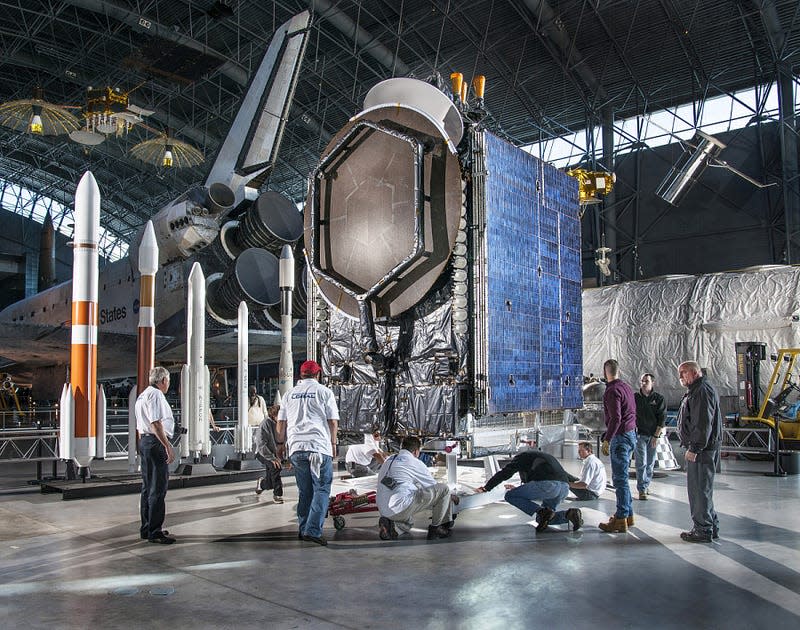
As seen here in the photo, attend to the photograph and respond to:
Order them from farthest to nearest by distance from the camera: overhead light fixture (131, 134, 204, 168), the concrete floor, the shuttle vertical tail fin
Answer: overhead light fixture (131, 134, 204, 168) < the shuttle vertical tail fin < the concrete floor

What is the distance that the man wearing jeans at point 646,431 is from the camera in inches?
347

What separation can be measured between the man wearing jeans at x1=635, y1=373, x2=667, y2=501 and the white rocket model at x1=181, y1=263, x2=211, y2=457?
23.7ft

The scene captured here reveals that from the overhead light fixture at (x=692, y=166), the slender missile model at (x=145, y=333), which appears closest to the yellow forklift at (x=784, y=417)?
the overhead light fixture at (x=692, y=166)

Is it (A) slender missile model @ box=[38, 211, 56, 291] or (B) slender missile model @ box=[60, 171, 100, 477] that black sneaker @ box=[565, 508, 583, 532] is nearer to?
(B) slender missile model @ box=[60, 171, 100, 477]

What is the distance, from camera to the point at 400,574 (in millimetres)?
5062

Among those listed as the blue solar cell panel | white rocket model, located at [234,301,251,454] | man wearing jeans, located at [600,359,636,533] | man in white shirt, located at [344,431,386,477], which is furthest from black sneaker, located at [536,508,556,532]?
white rocket model, located at [234,301,251,454]

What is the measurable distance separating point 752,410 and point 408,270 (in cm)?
1023

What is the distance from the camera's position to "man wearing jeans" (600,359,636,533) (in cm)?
656

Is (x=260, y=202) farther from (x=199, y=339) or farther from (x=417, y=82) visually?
(x=417, y=82)

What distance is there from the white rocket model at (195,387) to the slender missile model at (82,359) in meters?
2.38

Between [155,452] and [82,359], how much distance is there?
3585 millimetres

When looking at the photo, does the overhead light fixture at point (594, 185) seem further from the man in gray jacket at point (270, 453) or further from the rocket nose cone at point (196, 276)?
the rocket nose cone at point (196, 276)

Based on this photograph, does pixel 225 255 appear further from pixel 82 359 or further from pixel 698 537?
pixel 698 537

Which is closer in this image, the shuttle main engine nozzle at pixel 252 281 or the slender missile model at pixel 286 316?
the slender missile model at pixel 286 316
